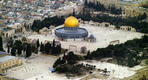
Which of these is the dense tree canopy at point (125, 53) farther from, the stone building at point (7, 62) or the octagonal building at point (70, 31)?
the stone building at point (7, 62)

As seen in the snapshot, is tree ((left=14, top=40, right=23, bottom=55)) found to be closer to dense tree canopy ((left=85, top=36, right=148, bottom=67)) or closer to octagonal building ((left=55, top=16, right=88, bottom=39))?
octagonal building ((left=55, top=16, right=88, bottom=39))

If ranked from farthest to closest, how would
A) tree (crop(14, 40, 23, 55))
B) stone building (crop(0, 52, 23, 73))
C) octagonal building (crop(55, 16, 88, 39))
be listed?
octagonal building (crop(55, 16, 88, 39))
tree (crop(14, 40, 23, 55))
stone building (crop(0, 52, 23, 73))

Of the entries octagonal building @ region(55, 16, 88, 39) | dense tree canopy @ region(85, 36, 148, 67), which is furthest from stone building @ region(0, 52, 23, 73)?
octagonal building @ region(55, 16, 88, 39)

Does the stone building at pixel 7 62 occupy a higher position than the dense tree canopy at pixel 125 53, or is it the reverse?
the stone building at pixel 7 62

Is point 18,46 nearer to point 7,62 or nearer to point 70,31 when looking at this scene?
point 7,62

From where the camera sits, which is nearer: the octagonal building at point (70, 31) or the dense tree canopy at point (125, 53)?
the dense tree canopy at point (125, 53)

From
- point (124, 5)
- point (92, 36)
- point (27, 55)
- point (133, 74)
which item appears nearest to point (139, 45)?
point (92, 36)

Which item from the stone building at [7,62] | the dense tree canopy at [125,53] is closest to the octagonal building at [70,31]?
the dense tree canopy at [125,53]

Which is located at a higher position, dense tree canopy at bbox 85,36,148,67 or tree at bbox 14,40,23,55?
tree at bbox 14,40,23,55

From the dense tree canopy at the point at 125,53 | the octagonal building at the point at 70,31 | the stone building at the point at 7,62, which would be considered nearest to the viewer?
the stone building at the point at 7,62

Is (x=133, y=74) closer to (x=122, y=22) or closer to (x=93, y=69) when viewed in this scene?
(x=93, y=69)

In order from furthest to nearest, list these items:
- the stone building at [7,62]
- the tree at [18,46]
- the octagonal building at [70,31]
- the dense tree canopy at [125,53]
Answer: the octagonal building at [70,31], the tree at [18,46], the dense tree canopy at [125,53], the stone building at [7,62]
